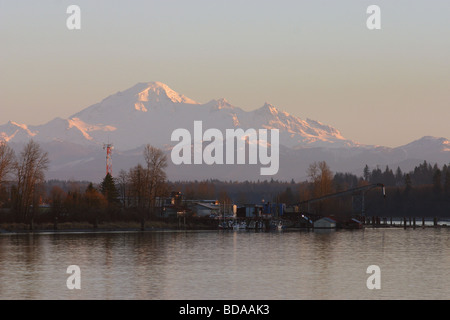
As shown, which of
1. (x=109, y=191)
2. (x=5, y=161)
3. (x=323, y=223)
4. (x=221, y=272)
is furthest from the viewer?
(x=323, y=223)

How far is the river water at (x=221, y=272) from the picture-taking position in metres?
48.0

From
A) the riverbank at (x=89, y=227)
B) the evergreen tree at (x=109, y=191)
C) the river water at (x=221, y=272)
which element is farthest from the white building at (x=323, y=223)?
the river water at (x=221, y=272)

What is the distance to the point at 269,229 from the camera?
561 ft

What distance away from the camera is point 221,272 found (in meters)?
61.3

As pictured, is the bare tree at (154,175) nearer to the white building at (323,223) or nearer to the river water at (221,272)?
the white building at (323,223)

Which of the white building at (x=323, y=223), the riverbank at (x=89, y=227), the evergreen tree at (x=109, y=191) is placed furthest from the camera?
the white building at (x=323, y=223)

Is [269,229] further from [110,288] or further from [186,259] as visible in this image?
[110,288]

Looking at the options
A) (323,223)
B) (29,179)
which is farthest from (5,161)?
(323,223)

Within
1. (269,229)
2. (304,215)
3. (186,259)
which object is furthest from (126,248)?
(304,215)

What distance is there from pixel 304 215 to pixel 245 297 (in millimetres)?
141758

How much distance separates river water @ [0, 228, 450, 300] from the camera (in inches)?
1890

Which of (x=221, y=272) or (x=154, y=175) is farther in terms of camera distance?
(x=154, y=175)

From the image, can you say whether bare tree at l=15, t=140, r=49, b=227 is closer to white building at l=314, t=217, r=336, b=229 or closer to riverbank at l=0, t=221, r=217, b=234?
riverbank at l=0, t=221, r=217, b=234

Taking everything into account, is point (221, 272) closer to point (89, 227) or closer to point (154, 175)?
point (89, 227)
